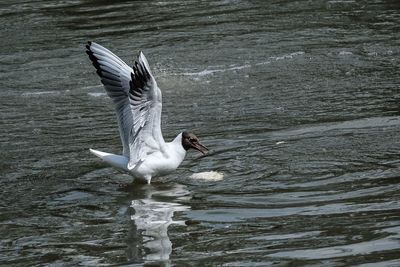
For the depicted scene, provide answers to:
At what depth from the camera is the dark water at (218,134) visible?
7336mm

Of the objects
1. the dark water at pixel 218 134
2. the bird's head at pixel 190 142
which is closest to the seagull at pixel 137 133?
the bird's head at pixel 190 142

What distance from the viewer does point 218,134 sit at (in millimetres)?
10859

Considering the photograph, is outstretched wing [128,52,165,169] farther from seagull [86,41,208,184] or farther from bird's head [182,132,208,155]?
bird's head [182,132,208,155]

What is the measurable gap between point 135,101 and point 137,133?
1.29 feet

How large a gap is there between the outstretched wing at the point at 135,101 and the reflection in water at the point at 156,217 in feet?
1.40

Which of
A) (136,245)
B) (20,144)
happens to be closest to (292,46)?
(20,144)

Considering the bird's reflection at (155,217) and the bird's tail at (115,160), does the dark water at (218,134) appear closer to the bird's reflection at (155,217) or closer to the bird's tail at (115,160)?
the bird's reflection at (155,217)

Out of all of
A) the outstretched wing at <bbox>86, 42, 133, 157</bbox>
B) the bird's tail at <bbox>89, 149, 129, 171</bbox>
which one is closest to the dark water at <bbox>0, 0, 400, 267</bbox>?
the bird's tail at <bbox>89, 149, 129, 171</bbox>

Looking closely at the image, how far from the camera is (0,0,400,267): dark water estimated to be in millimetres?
7336

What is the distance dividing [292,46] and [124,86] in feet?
17.6

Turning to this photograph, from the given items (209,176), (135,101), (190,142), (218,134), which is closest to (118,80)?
(135,101)

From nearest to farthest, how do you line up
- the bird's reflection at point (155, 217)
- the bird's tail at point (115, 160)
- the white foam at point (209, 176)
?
the bird's reflection at point (155, 217) → the white foam at point (209, 176) → the bird's tail at point (115, 160)

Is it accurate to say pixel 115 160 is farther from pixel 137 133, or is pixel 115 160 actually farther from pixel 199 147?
pixel 199 147

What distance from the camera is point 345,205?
7957 millimetres
